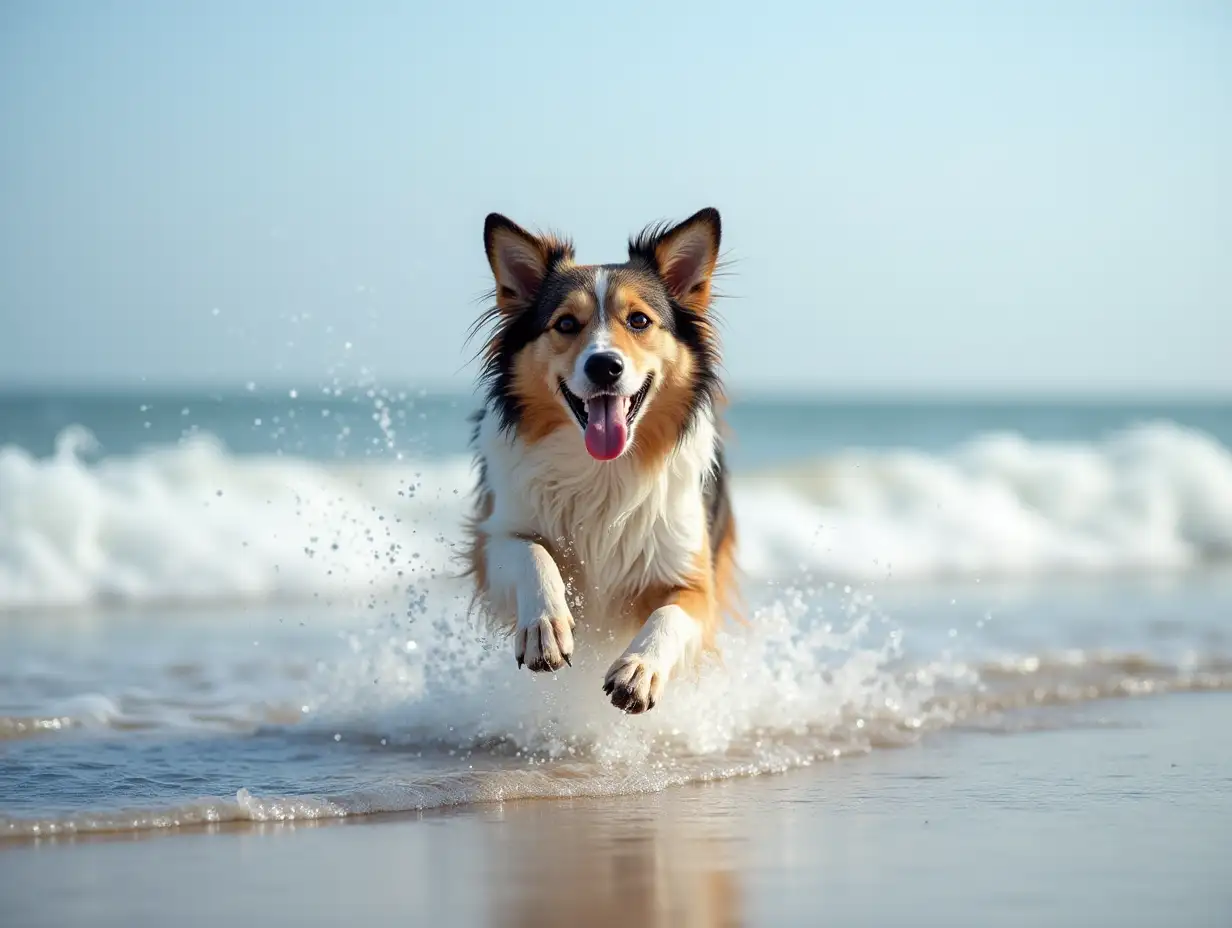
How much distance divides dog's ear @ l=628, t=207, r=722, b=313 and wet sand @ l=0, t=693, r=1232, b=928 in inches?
67.6

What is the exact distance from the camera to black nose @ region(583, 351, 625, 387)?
4672mm

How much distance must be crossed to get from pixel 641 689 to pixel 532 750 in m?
0.97

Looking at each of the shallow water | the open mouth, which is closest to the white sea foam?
the shallow water

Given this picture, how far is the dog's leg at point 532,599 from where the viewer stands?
4395 mm

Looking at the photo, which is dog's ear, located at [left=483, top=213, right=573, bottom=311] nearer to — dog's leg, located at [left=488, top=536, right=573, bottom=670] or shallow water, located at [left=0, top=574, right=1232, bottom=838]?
dog's leg, located at [left=488, top=536, right=573, bottom=670]

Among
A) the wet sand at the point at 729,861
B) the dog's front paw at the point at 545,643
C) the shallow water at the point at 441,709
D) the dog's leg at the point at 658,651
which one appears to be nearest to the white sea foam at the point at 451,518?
the shallow water at the point at 441,709

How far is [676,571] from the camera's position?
A: 5199mm

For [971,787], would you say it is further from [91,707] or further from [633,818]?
[91,707]

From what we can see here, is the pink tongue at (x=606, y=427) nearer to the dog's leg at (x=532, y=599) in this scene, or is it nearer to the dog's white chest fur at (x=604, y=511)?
the dog's white chest fur at (x=604, y=511)

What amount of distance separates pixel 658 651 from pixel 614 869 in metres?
1.12

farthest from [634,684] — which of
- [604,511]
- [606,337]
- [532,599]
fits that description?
[606,337]

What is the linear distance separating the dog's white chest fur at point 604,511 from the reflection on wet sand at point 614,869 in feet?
3.40

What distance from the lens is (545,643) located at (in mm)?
4383

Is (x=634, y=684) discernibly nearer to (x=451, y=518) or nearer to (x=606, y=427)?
(x=606, y=427)
